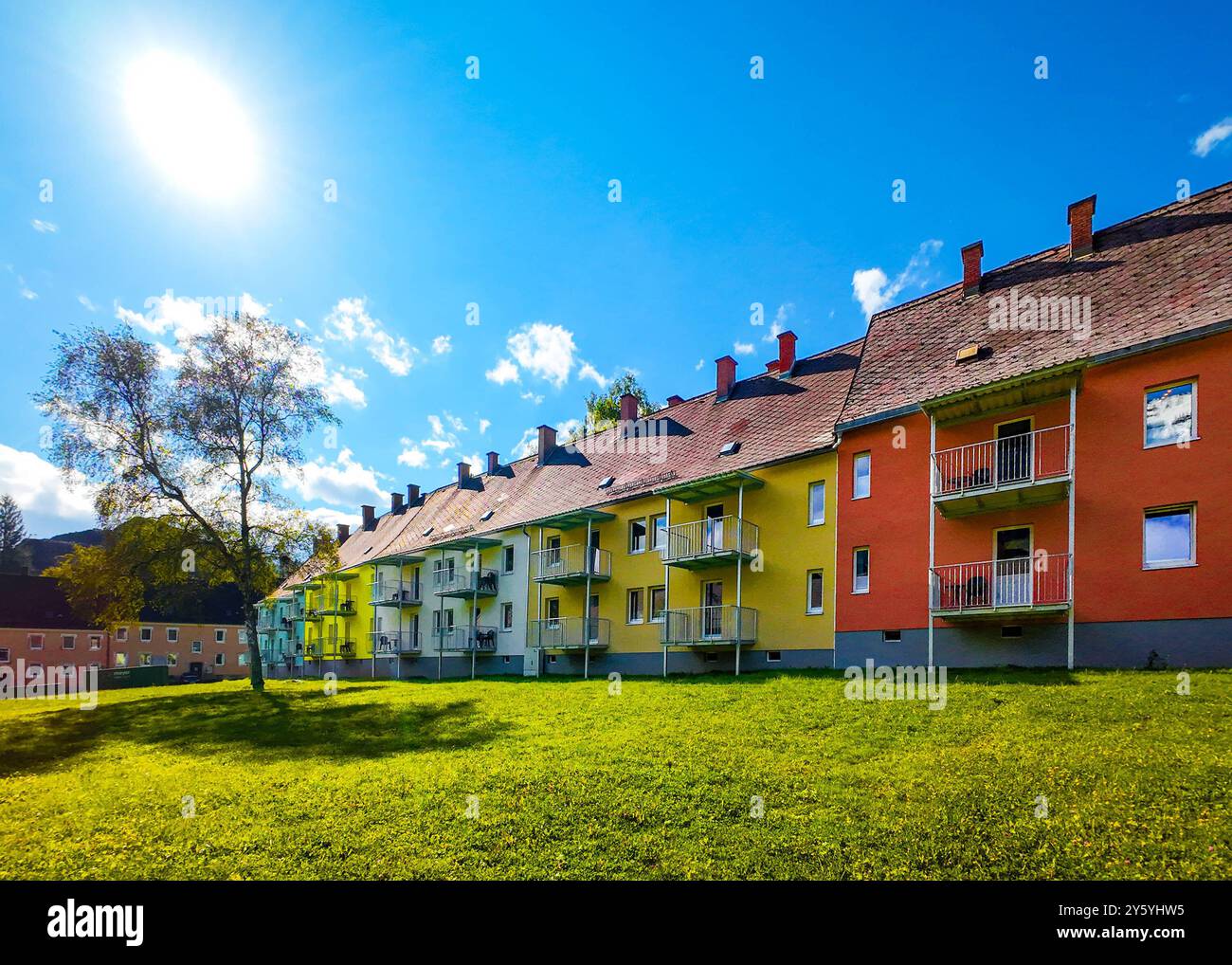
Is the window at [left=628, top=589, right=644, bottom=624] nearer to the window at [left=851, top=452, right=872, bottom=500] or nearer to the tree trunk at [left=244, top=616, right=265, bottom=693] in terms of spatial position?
the window at [left=851, top=452, right=872, bottom=500]

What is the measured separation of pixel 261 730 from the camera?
16859mm

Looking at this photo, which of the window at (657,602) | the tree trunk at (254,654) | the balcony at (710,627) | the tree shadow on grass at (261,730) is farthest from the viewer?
the tree trunk at (254,654)

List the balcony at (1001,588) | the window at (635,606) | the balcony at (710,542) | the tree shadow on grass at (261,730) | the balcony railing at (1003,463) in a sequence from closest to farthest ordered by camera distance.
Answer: the tree shadow on grass at (261,730) < the balcony at (1001,588) < the balcony railing at (1003,463) < the balcony at (710,542) < the window at (635,606)

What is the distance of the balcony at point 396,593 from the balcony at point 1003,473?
28.0 m

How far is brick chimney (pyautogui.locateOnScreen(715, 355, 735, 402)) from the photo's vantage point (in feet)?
92.6

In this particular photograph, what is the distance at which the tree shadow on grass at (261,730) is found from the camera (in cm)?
1370

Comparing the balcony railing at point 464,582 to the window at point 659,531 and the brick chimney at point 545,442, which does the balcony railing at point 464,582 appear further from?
the window at point 659,531

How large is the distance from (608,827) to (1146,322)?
1472 cm

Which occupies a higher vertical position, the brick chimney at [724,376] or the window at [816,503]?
the brick chimney at [724,376]

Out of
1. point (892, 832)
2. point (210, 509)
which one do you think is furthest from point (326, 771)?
point (210, 509)

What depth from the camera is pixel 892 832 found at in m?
7.36

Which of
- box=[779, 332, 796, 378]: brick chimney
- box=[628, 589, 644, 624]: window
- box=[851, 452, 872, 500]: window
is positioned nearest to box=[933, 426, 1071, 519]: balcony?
box=[851, 452, 872, 500]: window

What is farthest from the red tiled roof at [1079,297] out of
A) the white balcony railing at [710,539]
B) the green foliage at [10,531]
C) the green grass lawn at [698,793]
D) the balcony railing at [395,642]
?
the green foliage at [10,531]

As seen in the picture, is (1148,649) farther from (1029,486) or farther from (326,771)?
(326,771)
